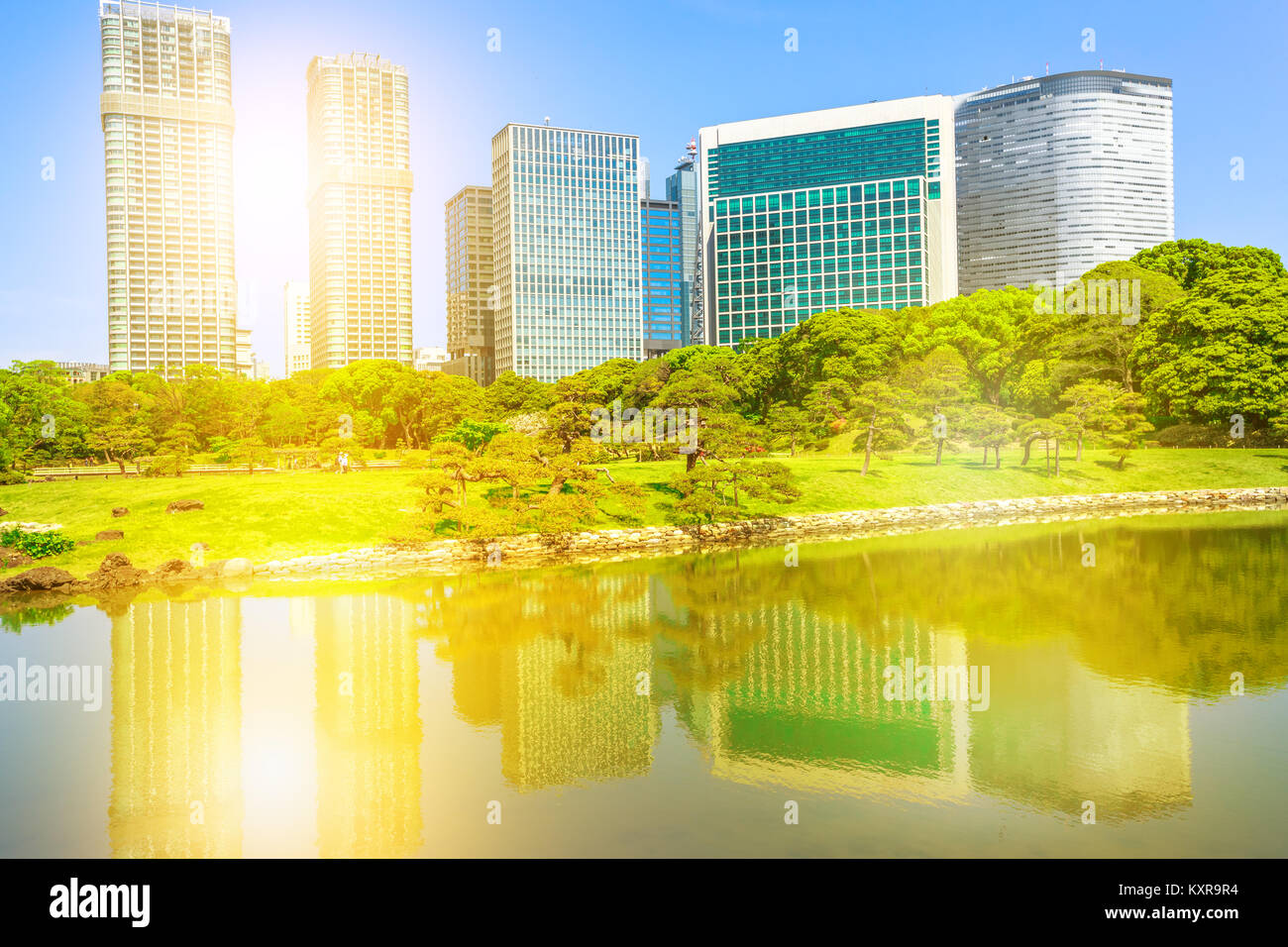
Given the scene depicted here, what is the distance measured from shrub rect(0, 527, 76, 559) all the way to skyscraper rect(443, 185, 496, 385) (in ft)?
451

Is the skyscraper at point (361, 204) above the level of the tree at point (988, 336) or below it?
above

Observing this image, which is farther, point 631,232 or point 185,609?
point 631,232

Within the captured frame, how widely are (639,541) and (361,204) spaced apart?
523 feet

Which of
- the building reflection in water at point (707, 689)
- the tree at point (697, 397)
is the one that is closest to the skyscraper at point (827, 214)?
the tree at point (697, 397)

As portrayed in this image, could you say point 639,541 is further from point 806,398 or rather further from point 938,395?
point 806,398

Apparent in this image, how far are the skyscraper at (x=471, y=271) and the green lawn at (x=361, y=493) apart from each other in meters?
125

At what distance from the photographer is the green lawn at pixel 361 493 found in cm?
3109

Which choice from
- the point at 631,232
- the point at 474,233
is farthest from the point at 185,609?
the point at 474,233

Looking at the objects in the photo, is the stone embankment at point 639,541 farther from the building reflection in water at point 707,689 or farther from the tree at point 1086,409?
the tree at point 1086,409

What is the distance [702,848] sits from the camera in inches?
399

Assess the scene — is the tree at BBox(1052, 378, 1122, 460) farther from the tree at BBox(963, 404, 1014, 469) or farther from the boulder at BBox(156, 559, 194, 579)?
the boulder at BBox(156, 559, 194, 579)

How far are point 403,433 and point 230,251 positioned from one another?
97.4 metres
